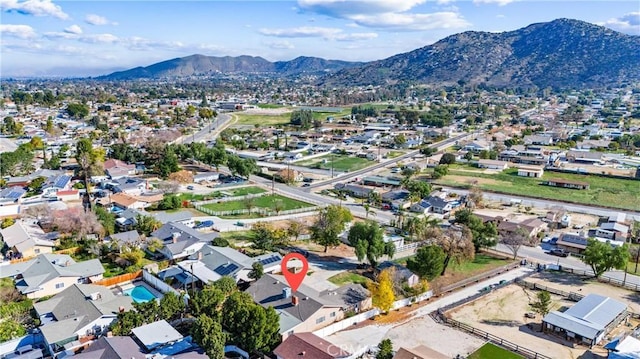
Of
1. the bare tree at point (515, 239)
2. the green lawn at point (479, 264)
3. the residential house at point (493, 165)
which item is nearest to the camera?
the green lawn at point (479, 264)

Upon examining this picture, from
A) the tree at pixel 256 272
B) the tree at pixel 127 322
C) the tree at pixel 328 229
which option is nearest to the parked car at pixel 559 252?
the tree at pixel 328 229

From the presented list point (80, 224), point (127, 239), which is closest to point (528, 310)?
point (127, 239)

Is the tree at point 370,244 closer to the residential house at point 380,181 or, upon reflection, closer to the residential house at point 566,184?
the residential house at point 380,181

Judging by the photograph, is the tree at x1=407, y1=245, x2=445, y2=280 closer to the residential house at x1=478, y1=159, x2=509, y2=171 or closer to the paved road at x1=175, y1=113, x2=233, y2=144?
the residential house at x1=478, y1=159, x2=509, y2=171

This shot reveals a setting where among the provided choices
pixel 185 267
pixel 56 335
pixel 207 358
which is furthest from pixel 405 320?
pixel 56 335

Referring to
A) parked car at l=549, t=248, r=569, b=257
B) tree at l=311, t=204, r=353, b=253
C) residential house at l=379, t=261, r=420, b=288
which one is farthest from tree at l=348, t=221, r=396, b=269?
parked car at l=549, t=248, r=569, b=257
